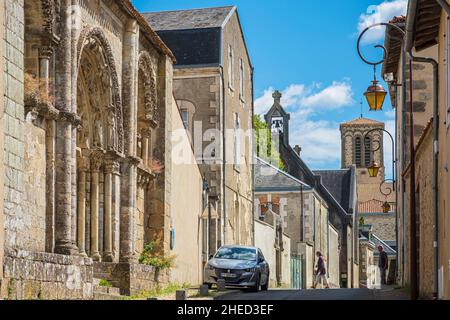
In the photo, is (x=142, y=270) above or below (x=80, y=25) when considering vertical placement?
below

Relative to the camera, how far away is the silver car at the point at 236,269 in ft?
85.7

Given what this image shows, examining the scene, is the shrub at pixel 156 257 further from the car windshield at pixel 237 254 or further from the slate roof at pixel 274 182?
the slate roof at pixel 274 182

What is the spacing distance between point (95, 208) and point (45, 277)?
20.1 ft

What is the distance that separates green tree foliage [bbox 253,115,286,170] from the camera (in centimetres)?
6494

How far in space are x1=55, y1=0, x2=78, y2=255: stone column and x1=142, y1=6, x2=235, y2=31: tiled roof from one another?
19.1 metres

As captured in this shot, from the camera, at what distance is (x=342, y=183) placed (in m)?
88.0

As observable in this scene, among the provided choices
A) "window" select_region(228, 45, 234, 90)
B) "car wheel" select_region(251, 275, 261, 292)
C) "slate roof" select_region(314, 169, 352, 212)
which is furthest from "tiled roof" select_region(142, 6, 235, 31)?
"slate roof" select_region(314, 169, 352, 212)

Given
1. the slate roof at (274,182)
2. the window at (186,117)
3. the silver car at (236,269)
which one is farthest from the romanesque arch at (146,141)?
the slate roof at (274,182)

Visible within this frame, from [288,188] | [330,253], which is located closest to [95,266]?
[288,188]

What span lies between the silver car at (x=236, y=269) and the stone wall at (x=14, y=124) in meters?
11.5

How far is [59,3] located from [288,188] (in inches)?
1602

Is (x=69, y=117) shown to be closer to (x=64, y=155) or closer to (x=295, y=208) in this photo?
(x=64, y=155)

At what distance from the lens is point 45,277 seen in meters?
15.6
